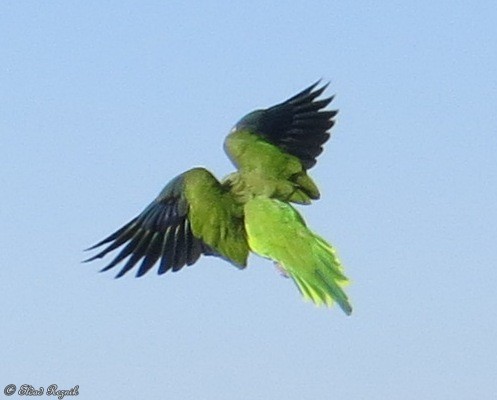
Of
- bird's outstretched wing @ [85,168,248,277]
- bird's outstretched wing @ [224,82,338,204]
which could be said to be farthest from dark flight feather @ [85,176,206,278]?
bird's outstretched wing @ [224,82,338,204]

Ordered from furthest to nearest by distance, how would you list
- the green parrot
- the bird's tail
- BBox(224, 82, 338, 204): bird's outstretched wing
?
BBox(224, 82, 338, 204): bird's outstretched wing < the green parrot < the bird's tail

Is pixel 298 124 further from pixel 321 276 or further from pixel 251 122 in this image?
pixel 321 276

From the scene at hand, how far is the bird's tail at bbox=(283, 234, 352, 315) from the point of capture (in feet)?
10.2

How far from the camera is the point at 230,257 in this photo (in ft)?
10.7

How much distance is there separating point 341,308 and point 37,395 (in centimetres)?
97

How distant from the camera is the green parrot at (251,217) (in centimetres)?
338

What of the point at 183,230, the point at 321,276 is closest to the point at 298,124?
→ the point at 183,230

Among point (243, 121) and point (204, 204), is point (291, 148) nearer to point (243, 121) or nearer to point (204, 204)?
point (243, 121)

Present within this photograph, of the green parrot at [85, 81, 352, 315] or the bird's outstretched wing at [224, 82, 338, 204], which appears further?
the bird's outstretched wing at [224, 82, 338, 204]

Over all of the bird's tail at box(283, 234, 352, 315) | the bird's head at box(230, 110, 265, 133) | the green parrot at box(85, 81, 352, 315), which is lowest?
the bird's tail at box(283, 234, 352, 315)

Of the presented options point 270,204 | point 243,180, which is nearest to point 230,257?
point 270,204

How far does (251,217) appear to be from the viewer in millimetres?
3412

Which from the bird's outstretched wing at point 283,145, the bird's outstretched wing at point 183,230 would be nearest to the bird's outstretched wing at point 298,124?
the bird's outstretched wing at point 283,145

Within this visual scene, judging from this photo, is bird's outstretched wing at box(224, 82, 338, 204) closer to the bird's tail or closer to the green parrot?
the green parrot
